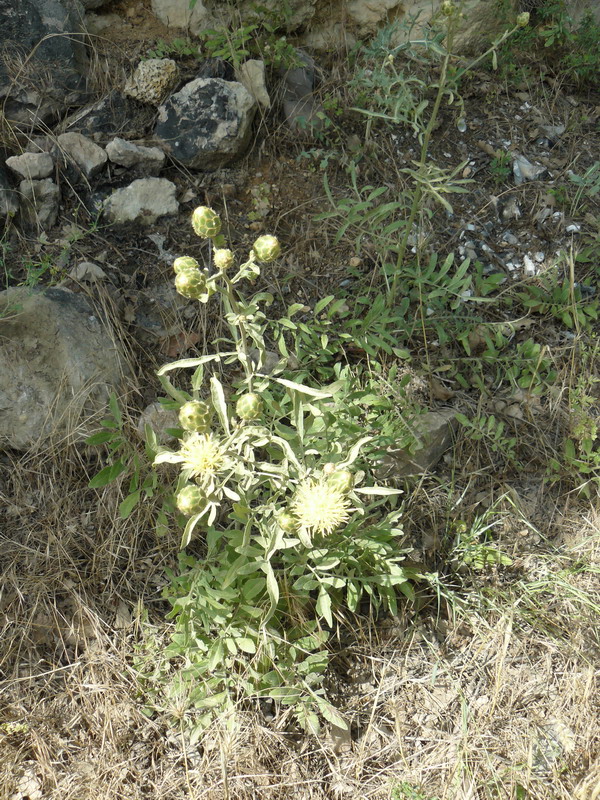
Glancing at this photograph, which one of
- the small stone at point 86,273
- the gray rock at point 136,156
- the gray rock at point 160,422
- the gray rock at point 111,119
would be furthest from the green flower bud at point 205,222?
the gray rock at point 111,119

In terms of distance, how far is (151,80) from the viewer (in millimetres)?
3459

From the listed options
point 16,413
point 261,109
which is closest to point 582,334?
point 261,109

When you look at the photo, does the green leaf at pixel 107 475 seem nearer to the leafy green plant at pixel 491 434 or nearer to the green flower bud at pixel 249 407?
the green flower bud at pixel 249 407

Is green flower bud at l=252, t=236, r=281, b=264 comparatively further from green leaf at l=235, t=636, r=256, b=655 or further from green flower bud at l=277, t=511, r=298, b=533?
green leaf at l=235, t=636, r=256, b=655

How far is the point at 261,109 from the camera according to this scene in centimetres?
351

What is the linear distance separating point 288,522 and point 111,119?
250 cm

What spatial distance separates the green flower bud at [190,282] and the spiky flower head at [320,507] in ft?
2.16


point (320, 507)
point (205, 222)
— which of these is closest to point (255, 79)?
point (205, 222)

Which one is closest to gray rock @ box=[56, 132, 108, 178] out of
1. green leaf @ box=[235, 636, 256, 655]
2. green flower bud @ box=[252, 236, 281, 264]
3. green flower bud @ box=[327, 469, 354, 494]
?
green flower bud @ box=[252, 236, 281, 264]

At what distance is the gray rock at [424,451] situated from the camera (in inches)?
108

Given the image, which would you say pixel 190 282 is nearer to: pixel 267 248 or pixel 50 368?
pixel 267 248

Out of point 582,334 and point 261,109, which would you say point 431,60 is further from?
point 582,334

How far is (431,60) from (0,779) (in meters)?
3.90

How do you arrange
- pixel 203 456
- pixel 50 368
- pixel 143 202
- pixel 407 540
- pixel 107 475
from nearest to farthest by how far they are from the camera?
pixel 203 456
pixel 107 475
pixel 407 540
pixel 50 368
pixel 143 202
